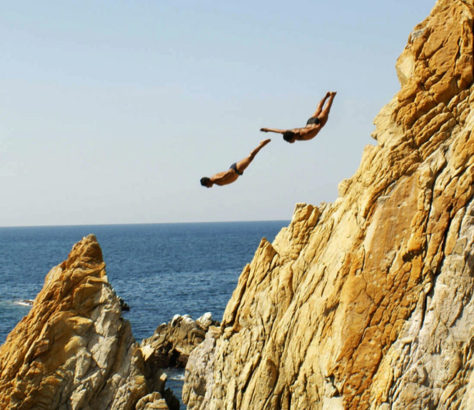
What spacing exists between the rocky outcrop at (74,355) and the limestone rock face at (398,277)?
5.47 metres

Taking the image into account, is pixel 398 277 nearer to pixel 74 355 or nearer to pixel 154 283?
pixel 74 355

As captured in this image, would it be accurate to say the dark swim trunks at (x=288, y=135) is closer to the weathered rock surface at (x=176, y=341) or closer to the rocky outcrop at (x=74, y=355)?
the rocky outcrop at (x=74, y=355)

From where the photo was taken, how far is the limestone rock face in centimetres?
1641

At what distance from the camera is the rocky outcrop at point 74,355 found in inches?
902

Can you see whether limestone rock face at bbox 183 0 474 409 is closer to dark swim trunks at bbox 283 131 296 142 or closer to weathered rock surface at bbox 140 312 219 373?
dark swim trunks at bbox 283 131 296 142

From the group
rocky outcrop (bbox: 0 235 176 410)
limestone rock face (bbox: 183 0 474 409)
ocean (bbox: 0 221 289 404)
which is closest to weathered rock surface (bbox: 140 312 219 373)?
ocean (bbox: 0 221 289 404)

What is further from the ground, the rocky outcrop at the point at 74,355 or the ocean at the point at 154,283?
the rocky outcrop at the point at 74,355

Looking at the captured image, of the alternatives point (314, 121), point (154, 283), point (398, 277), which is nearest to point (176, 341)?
point (398, 277)

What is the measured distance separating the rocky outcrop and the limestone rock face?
547 cm

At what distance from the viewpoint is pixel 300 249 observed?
21.0m

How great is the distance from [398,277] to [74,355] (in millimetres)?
12466

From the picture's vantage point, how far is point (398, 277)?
675 inches

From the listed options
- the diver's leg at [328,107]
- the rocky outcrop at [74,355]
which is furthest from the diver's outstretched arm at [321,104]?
the rocky outcrop at [74,355]

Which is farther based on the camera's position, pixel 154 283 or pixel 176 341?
pixel 154 283
